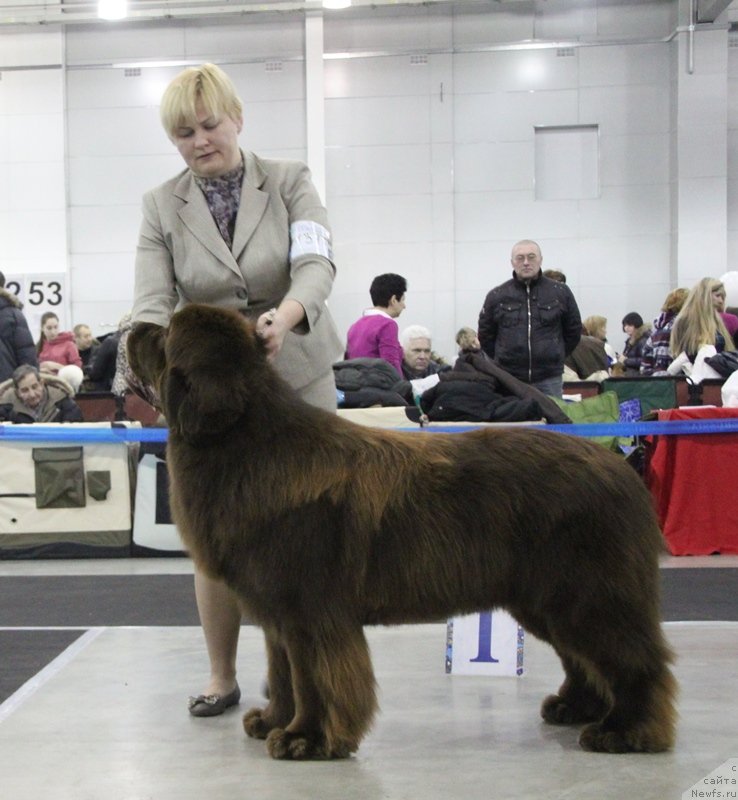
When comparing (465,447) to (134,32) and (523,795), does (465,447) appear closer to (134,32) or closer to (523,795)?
(523,795)

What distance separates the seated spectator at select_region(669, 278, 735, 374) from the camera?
7516 mm

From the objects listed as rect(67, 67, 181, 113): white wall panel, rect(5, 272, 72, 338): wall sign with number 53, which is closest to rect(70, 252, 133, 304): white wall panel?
rect(5, 272, 72, 338): wall sign with number 53

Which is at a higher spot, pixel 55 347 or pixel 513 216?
pixel 513 216

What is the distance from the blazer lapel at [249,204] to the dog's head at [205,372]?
1.64ft

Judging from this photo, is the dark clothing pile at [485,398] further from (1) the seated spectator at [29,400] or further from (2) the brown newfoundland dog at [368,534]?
(2) the brown newfoundland dog at [368,534]

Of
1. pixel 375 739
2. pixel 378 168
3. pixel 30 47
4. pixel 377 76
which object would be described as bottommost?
pixel 375 739

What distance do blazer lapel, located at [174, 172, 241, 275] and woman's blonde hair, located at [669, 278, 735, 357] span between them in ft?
17.3

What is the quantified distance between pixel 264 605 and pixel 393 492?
1.45 ft

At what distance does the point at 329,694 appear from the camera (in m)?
2.61

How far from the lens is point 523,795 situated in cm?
248

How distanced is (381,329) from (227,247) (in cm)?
455

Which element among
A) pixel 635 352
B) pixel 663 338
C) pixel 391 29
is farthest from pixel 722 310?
pixel 391 29

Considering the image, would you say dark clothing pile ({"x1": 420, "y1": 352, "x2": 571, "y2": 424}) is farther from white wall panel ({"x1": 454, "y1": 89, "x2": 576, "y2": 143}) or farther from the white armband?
white wall panel ({"x1": 454, "y1": 89, "x2": 576, "y2": 143})

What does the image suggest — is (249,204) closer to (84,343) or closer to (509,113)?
(84,343)
